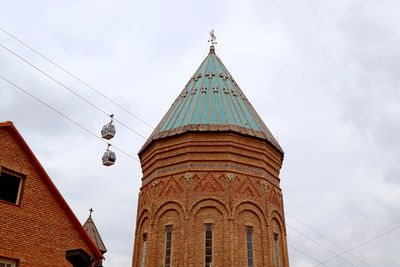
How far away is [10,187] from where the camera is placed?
12453 millimetres

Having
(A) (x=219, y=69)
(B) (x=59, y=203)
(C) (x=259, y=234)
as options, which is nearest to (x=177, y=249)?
(C) (x=259, y=234)

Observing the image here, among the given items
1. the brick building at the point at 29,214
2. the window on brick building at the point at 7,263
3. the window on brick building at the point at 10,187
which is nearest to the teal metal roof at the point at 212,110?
the brick building at the point at 29,214

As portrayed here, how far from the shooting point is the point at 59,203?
13.6 meters

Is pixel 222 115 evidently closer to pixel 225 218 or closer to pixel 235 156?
pixel 235 156

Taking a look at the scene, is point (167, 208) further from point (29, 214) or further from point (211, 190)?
point (29, 214)

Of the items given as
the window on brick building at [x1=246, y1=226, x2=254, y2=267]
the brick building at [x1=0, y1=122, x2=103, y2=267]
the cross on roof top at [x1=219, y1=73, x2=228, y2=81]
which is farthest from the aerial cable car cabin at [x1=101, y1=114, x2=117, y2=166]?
the cross on roof top at [x1=219, y1=73, x2=228, y2=81]

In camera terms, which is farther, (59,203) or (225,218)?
(225,218)

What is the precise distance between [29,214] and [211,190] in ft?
29.1

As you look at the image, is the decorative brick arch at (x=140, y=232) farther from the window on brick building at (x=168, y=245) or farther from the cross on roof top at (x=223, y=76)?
the cross on roof top at (x=223, y=76)

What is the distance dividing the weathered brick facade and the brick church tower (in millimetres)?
43

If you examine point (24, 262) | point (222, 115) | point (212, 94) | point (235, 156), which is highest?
point (212, 94)

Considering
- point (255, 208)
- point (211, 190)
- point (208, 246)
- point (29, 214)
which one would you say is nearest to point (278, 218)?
point (255, 208)

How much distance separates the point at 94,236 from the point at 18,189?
13982 mm

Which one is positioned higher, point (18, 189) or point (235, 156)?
point (235, 156)
